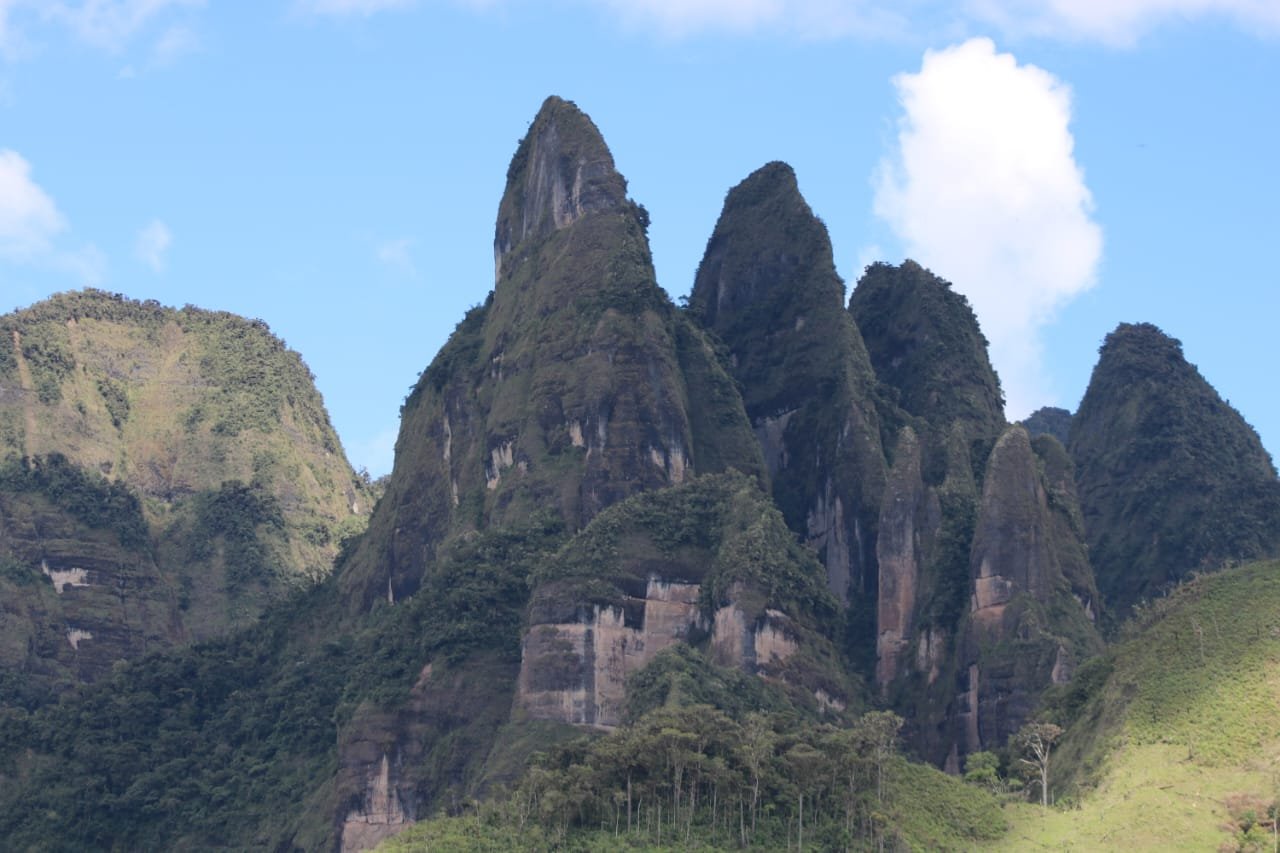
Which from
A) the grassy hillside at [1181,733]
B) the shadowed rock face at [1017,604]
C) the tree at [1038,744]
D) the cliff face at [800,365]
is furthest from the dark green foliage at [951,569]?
the grassy hillside at [1181,733]

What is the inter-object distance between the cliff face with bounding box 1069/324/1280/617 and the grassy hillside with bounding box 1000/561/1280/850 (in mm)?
38047

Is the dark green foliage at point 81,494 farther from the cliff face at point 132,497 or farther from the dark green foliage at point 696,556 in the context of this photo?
the dark green foliage at point 696,556

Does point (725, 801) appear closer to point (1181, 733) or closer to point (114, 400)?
point (1181, 733)

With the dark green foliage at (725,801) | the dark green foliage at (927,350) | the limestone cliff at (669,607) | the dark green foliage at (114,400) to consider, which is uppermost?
the dark green foliage at (114,400)

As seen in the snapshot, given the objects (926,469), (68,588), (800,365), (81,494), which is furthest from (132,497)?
(926,469)

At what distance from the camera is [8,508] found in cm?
16550

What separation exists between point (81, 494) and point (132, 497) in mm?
3860

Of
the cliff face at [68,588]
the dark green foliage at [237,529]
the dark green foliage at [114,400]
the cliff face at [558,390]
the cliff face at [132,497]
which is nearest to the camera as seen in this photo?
the cliff face at [558,390]

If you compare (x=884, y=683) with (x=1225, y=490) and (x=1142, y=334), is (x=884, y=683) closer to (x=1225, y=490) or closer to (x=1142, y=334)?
(x=1225, y=490)

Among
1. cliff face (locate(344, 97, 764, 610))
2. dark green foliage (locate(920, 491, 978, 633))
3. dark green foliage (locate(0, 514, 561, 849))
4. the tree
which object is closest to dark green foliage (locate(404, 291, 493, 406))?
cliff face (locate(344, 97, 764, 610))

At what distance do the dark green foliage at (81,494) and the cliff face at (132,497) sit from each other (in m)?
0.13

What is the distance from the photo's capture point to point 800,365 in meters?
148

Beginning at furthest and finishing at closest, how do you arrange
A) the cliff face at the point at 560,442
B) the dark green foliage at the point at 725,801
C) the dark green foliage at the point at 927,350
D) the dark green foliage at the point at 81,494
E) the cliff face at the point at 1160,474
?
the dark green foliage at the point at 81,494, the dark green foliage at the point at 927,350, the cliff face at the point at 1160,474, the cliff face at the point at 560,442, the dark green foliage at the point at 725,801

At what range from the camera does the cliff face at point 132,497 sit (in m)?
162
